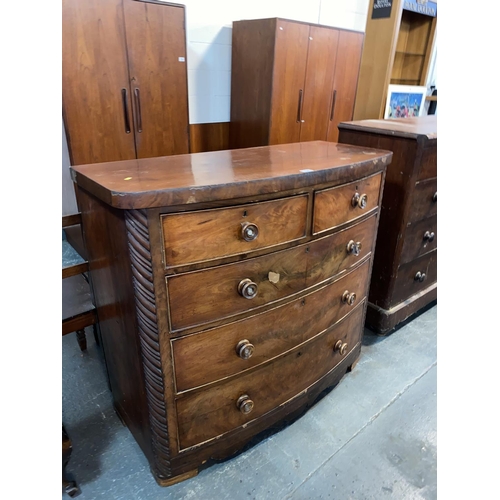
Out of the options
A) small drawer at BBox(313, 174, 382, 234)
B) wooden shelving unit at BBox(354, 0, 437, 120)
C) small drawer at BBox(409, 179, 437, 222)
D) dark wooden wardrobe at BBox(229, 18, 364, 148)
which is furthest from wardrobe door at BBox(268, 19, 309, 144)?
small drawer at BBox(313, 174, 382, 234)

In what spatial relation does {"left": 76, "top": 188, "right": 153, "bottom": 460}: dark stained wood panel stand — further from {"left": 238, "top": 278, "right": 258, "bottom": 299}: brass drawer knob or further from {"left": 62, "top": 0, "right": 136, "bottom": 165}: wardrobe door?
{"left": 62, "top": 0, "right": 136, "bottom": 165}: wardrobe door

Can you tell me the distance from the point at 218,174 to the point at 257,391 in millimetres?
764

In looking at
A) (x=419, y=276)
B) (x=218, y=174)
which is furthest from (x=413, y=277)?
(x=218, y=174)

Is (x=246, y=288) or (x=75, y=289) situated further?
(x=75, y=289)

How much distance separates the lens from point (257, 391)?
4.21 feet

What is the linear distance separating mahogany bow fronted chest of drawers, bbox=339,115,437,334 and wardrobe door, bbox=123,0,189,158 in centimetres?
110

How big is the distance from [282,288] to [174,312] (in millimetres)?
369

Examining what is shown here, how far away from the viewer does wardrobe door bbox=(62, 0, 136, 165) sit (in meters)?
1.87

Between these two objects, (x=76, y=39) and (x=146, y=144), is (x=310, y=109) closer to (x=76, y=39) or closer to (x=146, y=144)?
(x=146, y=144)

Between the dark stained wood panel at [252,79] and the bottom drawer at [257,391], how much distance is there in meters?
1.79

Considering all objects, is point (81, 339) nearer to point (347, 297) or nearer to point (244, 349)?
point (244, 349)

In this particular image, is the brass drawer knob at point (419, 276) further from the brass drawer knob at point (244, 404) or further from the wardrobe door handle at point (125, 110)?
the wardrobe door handle at point (125, 110)

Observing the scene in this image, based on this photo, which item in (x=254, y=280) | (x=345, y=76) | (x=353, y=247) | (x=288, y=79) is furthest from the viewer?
(x=345, y=76)

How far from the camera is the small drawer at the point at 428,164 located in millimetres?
1675
